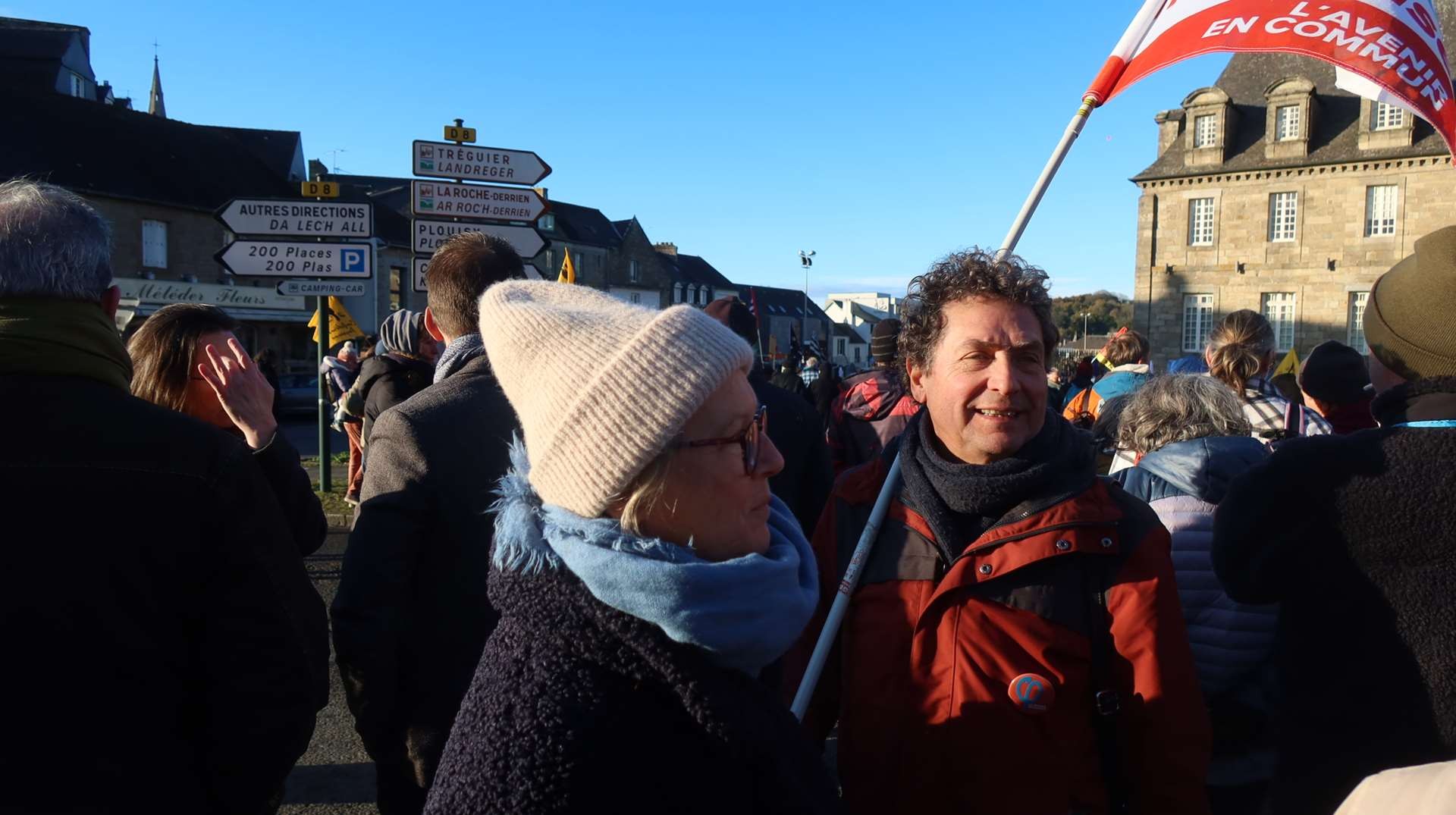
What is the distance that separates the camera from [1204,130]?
117 ft

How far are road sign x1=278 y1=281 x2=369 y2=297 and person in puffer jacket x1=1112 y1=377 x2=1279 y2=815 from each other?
7.66 m

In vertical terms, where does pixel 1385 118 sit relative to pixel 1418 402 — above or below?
above

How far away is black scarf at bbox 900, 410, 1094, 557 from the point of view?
7.21ft

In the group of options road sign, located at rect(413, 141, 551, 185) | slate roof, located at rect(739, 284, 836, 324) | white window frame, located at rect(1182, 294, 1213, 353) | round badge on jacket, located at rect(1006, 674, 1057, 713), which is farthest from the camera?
slate roof, located at rect(739, 284, 836, 324)

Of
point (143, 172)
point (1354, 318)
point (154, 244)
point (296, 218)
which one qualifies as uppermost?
point (143, 172)

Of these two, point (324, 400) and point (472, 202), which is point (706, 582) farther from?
point (324, 400)

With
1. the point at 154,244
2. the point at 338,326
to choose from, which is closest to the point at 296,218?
the point at 338,326

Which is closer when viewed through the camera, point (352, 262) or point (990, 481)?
point (990, 481)

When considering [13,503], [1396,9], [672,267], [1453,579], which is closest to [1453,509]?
[1453,579]

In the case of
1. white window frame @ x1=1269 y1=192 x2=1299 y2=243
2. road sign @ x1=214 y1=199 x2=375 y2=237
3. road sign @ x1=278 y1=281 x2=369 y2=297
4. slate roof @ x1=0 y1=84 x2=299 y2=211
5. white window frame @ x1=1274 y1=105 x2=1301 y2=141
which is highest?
white window frame @ x1=1274 y1=105 x2=1301 y2=141

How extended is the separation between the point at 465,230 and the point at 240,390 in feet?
17.7

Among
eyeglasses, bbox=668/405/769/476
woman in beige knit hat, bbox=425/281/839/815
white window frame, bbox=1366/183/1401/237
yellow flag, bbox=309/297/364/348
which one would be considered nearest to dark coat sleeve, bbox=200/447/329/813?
woman in beige knit hat, bbox=425/281/839/815

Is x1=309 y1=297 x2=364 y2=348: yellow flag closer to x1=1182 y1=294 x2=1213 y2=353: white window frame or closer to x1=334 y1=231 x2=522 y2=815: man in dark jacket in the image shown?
x1=334 y1=231 x2=522 y2=815: man in dark jacket

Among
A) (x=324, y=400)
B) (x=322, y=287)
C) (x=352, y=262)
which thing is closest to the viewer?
(x=352, y=262)
